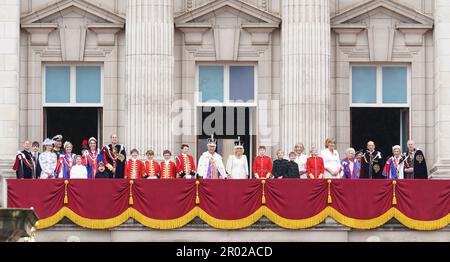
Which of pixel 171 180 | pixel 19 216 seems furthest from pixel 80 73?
pixel 19 216

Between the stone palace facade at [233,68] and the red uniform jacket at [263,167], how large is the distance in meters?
8.03

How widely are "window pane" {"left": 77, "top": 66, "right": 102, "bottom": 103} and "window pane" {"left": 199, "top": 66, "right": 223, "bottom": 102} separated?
12.8ft

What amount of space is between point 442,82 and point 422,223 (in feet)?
35.3

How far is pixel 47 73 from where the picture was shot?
226 feet

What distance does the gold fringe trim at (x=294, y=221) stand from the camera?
57656mm

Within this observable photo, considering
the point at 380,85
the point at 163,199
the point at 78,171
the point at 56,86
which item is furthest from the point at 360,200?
the point at 56,86

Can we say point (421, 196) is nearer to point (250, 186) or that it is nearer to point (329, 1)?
point (250, 186)

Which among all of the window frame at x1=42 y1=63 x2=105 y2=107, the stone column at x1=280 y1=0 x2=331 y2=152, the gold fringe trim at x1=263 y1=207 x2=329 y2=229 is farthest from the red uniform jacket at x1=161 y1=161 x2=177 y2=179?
the window frame at x1=42 y1=63 x2=105 y2=107

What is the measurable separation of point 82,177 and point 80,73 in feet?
33.5

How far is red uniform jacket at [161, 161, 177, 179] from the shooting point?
60000 mm

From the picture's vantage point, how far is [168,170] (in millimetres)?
60125

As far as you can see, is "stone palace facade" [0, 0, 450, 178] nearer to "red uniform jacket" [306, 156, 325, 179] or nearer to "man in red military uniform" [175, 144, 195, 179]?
"man in red military uniform" [175, 144, 195, 179]

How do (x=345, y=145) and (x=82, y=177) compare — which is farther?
(x=345, y=145)

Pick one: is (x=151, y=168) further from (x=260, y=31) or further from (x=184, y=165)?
(x=260, y=31)
